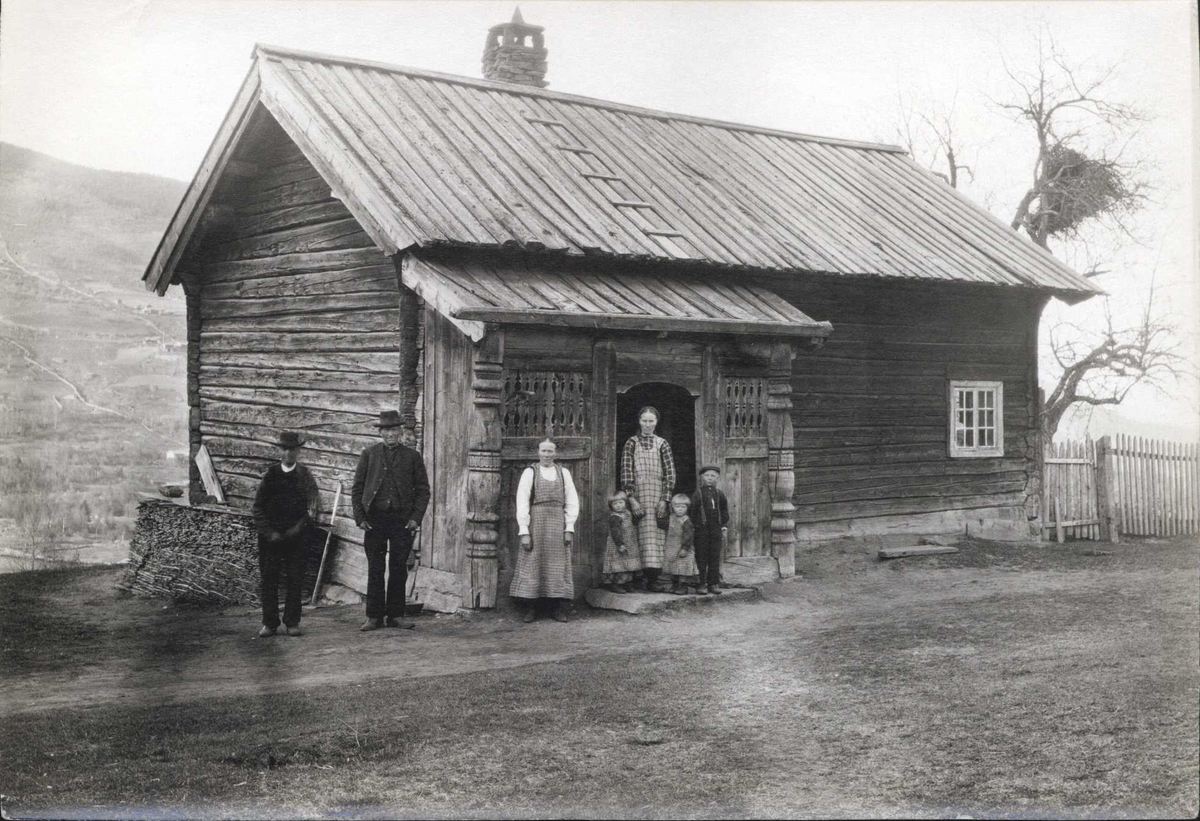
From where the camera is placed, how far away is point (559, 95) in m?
15.6

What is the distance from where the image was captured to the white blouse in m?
10.1

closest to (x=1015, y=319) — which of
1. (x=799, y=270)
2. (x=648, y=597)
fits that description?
(x=799, y=270)

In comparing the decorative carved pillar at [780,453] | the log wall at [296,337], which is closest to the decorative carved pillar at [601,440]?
the log wall at [296,337]

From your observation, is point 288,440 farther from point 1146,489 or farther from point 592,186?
point 1146,489

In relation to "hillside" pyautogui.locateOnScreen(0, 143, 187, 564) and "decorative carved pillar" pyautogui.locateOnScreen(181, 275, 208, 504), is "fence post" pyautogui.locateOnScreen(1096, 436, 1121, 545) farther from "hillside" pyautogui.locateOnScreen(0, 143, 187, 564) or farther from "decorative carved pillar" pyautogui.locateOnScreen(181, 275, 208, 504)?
"hillside" pyautogui.locateOnScreen(0, 143, 187, 564)

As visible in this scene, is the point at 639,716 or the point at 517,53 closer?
the point at 639,716

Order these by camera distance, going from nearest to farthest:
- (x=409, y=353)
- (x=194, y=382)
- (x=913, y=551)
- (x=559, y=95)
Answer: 1. (x=409, y=353)
2. (x=913, y=551)
3. (x=194, y=382)
4. (x=559, y=95)

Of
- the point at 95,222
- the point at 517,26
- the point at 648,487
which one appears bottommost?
the point at 648,487

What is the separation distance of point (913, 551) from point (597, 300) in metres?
5.95

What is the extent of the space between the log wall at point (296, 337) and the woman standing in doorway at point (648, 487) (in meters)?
2.29

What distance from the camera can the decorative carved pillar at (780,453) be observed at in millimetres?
12039

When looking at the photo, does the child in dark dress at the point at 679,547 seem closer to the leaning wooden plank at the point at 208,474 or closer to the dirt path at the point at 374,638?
the dirt path at the point at 374,638

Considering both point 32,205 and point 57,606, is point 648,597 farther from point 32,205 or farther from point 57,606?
point 32,205

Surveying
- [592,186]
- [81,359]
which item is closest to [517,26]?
[592,186]
